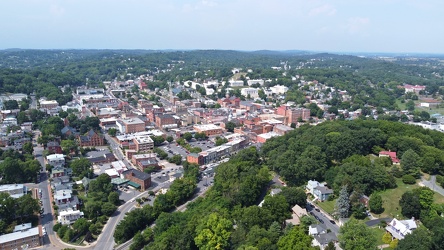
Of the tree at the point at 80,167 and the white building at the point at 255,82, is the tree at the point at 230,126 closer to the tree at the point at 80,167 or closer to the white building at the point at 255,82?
the tree at the point at 80,167

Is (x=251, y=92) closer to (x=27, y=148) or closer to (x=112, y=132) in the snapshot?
(x=112, y=132)

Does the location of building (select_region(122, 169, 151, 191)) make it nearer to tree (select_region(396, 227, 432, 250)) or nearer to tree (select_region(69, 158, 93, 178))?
tree (select_region(69, 158, 93, 178))

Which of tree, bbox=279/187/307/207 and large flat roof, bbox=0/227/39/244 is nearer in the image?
large flat roof, bbox=0/227/39/244

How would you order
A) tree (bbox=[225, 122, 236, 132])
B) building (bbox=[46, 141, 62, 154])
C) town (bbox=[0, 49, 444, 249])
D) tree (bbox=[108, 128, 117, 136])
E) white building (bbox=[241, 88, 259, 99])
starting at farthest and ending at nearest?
white building (bbox=[241, 88, 259, 99]), tree (bbox=[225, 122, 236, 132]), tree (bbox=[108, 128, 117, 136]), building (bbox=[46, 141, 62, 154]), town (bbox=[0, 49, 444, 249])

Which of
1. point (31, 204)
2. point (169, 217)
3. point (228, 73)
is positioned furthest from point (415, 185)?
point (228, 73)

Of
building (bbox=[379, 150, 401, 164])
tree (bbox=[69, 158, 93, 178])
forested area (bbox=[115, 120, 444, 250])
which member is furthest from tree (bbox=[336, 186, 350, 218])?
tree (bbox=[69, 158, 93, 178])

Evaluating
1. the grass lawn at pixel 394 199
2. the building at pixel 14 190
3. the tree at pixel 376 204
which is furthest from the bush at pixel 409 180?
the building at pixel 14 190

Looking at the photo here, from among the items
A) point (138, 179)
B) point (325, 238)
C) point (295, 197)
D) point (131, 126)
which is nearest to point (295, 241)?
point (325, 238)
